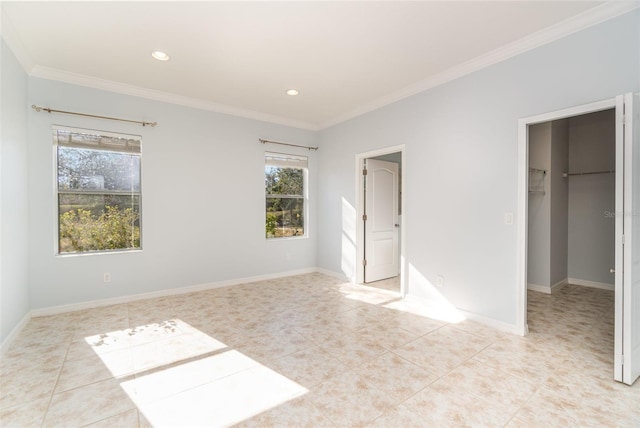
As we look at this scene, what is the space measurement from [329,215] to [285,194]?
0.90 metres

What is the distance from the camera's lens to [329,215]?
536 cm

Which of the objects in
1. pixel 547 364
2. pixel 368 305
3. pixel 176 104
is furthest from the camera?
pixel 176 104

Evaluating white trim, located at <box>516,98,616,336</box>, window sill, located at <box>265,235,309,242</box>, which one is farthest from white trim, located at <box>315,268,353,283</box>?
A: white trim, located at <box>516,98,616,336</box>

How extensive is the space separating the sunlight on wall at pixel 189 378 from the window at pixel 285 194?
256 centimetres

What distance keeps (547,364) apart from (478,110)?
2.49 meters

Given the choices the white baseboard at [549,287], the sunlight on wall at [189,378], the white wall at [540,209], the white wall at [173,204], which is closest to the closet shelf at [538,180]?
the white wall at [540,209]

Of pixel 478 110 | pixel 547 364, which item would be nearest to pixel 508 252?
pixel 547 364

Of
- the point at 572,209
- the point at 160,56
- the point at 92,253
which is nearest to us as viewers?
the point at 160,56

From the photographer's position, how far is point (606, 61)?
2.33m

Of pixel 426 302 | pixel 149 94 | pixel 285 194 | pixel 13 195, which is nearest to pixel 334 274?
pixel 285 194

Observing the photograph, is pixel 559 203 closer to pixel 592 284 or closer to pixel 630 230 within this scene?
pixel 592 284

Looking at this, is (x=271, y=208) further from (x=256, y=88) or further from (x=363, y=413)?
(x=363, y=413)

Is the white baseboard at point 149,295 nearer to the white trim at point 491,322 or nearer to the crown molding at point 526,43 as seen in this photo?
the white trim at point 491,322

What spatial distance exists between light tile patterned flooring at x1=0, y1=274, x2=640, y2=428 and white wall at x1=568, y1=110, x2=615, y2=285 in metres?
1.41
